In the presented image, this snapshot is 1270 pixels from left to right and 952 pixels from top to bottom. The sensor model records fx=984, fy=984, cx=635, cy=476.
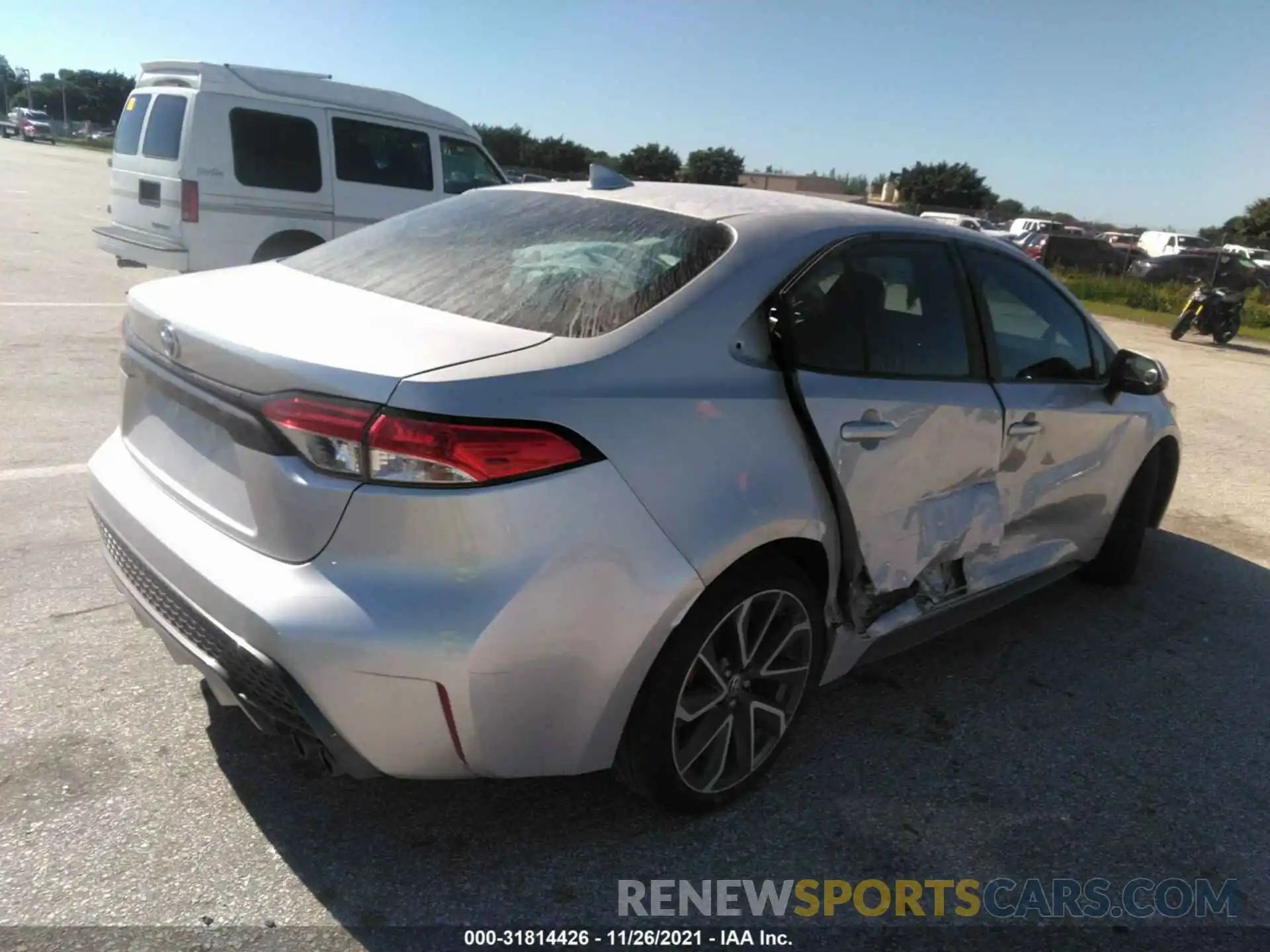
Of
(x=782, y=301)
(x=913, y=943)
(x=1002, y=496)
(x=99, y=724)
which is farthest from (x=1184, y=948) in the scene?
(x=99, y=724)

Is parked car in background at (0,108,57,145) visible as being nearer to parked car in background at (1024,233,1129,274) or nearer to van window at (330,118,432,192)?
parked car in background at (1024,233,1129,274)

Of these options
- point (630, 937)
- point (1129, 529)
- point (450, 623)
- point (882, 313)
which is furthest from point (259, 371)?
point (1129, 529)

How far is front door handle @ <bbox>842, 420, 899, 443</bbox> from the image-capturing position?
2738 millimetres

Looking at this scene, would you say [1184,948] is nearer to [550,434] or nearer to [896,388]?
[896,388]

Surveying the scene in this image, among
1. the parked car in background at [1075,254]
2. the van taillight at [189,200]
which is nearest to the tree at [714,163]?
the parked car in background at [1075,254]

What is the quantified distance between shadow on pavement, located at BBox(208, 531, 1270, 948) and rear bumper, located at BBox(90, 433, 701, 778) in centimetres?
36

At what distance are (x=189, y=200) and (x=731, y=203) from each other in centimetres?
756

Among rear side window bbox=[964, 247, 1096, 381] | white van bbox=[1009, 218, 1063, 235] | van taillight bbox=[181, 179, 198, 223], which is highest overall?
rear side window bbox=[964, 247, 1096, 381]

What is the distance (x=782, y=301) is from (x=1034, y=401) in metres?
1.38

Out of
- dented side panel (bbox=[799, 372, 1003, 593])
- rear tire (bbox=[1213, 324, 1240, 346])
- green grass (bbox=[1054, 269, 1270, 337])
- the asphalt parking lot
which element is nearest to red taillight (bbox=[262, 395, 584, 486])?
dented side panel (bbox=[799, 372, 1003, 593])

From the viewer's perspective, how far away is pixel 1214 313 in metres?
15.9

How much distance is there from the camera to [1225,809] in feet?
9.84

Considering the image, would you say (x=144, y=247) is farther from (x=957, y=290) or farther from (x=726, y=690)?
(x=726, y=690)

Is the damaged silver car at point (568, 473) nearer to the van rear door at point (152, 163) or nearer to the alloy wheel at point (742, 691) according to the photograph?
the alloy wheel at point (742, 691)
